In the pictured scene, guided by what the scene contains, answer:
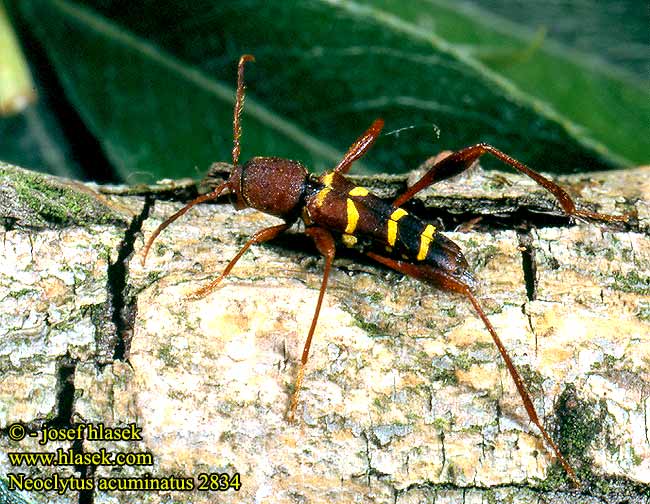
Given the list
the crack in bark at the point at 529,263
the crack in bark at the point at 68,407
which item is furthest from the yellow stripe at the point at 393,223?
the crack in bark at the point at 68,407

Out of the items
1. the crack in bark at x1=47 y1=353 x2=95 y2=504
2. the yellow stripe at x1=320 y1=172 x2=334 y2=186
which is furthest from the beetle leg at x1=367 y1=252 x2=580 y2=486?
the crack in bark at x1=47 y1=353 x2=95 y2=504

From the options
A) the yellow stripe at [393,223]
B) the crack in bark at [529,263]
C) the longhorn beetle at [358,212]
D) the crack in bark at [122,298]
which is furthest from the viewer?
the yellow stripe at [393,223]

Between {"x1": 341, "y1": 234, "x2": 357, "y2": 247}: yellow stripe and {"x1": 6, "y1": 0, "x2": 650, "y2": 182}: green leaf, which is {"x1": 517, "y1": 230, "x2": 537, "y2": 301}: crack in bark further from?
{"x1": 6, "y1": 0, "x2": 650, "y2": 182}: green leaf

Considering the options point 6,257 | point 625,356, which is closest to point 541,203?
point 625,356

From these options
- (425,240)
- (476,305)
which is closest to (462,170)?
(425,240)

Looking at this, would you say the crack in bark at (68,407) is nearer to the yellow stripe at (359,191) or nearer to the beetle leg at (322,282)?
the beetle leg at (322,282)

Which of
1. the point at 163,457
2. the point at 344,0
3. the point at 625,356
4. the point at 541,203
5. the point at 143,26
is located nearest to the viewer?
the point at 163,457

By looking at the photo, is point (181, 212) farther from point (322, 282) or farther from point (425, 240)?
point (425, 240)

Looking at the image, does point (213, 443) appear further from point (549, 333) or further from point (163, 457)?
point (549, 333)
